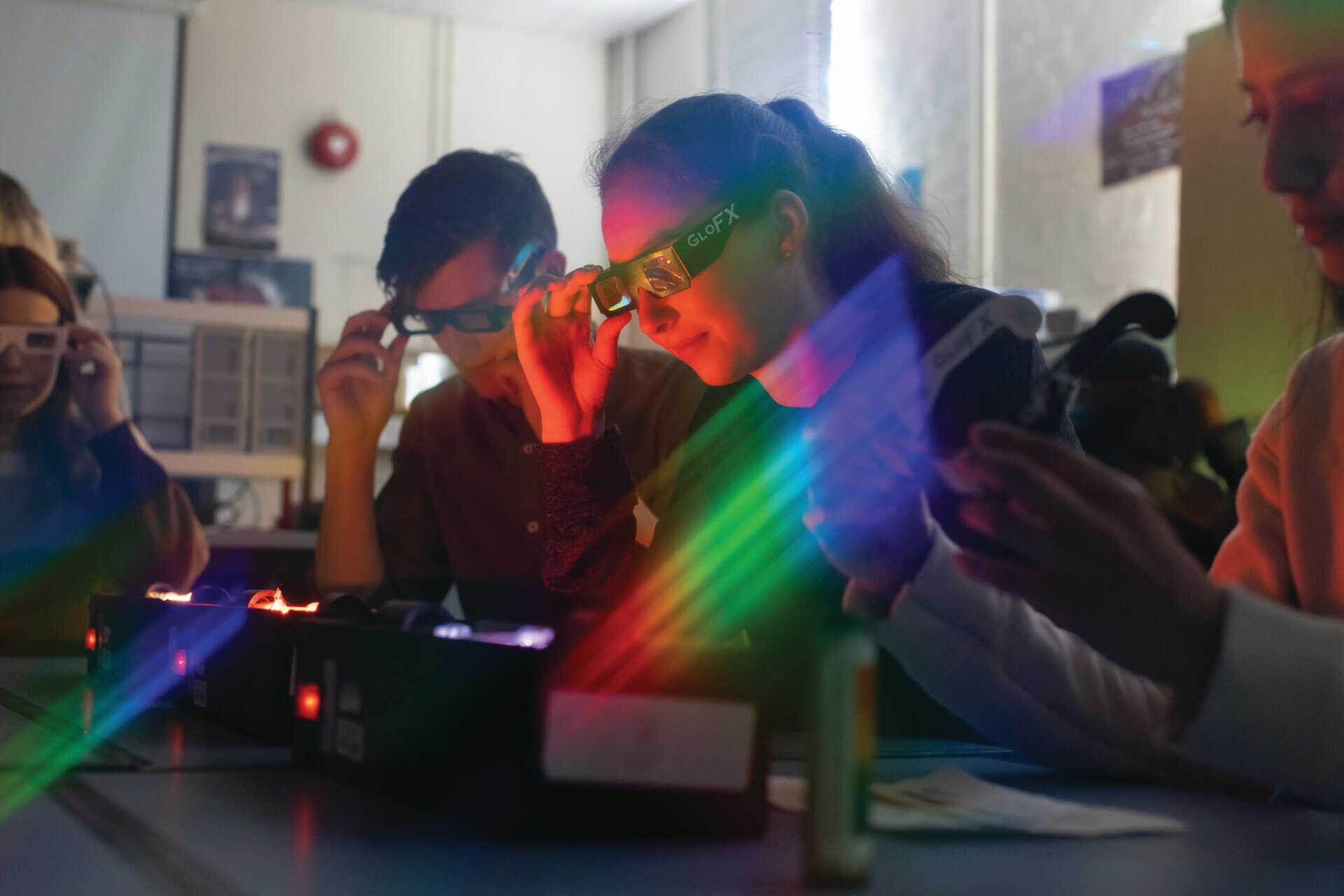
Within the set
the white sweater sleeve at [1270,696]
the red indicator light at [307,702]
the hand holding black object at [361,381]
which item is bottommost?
the red indicator light at [307,702]

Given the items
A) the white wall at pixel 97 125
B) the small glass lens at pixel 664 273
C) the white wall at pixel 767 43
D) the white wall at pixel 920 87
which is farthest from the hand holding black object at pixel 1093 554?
the white wall at pixel 97 125

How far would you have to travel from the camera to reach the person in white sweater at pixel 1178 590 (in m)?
0.53

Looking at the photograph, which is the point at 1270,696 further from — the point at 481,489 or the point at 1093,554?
the point at 481,489

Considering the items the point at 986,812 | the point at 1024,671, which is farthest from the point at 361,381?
the point at 986,812

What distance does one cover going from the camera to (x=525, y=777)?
556 millimetres

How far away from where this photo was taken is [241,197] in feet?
16.4

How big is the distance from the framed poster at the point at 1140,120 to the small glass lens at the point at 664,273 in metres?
2.46

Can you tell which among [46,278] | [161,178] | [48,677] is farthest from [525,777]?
[161,178]

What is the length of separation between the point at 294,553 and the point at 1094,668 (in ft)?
6.43

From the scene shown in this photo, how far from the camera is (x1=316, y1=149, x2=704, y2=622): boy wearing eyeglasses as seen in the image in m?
1.73

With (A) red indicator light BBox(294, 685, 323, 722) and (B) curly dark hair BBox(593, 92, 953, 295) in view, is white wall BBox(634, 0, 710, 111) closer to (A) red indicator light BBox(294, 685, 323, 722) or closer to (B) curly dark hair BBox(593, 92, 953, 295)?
(B) curly dark hair BBox(593, 92, 953, 295)

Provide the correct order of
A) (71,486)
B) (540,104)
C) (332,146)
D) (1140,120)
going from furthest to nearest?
(540,104), (332,146), (1140,120), (71,486)

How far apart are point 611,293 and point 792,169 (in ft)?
0.84

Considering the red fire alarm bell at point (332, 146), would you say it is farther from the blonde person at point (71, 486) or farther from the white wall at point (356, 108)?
the blonde person at point (71, 486)
